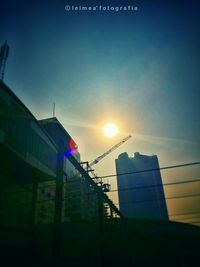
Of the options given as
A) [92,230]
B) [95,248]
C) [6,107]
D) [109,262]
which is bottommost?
[109,262]

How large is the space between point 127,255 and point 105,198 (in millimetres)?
2936

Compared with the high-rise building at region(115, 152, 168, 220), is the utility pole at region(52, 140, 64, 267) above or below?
below

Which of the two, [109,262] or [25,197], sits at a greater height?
[25,197]

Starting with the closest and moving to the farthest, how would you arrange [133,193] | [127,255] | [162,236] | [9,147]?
[127,255] < [162,236] < [9,147] < [133,193]

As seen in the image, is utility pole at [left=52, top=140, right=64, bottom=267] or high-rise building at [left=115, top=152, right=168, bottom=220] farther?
high-rise building at [left=115, top=152, right=168, bottom=220]

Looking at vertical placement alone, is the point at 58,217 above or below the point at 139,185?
below

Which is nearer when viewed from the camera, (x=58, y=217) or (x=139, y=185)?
(x=58, y=217)

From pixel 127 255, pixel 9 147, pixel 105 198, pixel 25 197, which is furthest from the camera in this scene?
pixel 25 197

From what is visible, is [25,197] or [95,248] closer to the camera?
[95,248]

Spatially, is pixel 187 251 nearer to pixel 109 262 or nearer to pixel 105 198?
pixel 109 262

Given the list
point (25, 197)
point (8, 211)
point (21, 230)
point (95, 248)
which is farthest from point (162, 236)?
point (25, 197)

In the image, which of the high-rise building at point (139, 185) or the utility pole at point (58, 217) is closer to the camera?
the utility pole at point (58, 217)

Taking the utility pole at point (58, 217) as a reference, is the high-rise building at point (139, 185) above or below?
above

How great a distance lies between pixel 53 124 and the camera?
38844 mm
